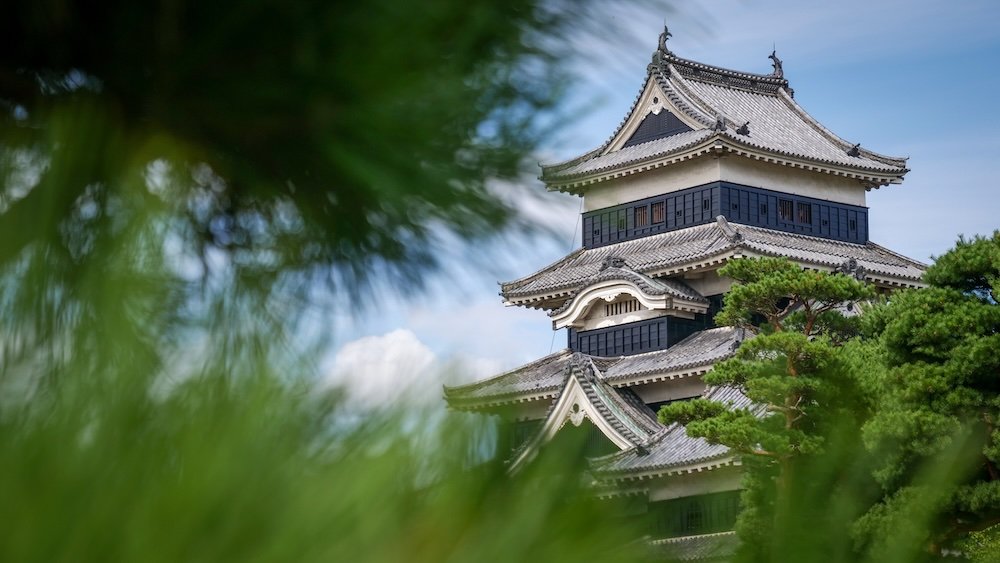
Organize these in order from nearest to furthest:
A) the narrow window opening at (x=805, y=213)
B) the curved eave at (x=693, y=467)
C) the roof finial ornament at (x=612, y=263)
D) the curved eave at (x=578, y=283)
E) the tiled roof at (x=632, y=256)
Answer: the curved eave at (x=693, y=467) < the curved eave at (x=578, y=283) < the tiled roof at (x=632, y=256) < the roof finial ornament at (x=612, y=263) < the narrow window opening at (x=805, y=213)

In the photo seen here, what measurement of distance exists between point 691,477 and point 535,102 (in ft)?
48.7

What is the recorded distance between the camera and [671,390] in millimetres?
Result: 17625

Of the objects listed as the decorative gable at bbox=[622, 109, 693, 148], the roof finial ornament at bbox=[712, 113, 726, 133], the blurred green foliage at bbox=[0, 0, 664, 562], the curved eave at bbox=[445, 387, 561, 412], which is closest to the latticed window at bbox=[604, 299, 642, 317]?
the roof finial ornament at bbox=[712, 113, 726, 133]

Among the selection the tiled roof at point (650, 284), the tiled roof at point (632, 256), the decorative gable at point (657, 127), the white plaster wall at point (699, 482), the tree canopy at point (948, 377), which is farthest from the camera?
the decorative gable at point (657, 127)

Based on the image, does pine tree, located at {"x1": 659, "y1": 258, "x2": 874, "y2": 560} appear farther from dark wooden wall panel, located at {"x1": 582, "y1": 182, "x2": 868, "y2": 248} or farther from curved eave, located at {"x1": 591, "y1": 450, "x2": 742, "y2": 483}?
dark wooden wall panel, located at {"x1": 582, "y1": 182, "x2": 868, "y2": 248}

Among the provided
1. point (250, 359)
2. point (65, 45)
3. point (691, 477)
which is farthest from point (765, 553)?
point (691, 477)

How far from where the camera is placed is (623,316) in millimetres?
18500

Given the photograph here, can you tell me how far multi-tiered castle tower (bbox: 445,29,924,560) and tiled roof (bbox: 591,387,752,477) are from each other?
1.3 inches

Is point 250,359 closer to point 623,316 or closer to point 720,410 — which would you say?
point 720,410

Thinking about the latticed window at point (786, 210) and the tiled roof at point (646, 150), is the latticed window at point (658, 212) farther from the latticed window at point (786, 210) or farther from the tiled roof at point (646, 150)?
the latticed window at point (786, 210)

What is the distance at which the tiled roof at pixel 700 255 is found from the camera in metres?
17.7

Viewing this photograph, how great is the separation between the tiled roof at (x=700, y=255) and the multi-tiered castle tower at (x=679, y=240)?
3 centimetres

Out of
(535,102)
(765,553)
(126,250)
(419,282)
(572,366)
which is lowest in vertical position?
(765,553)

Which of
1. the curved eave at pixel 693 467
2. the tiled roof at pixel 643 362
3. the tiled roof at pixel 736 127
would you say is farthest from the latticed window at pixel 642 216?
the curved eave at pixel 693 467
